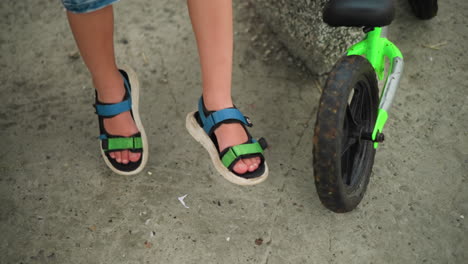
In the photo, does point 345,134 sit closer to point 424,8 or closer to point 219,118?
point 219,118

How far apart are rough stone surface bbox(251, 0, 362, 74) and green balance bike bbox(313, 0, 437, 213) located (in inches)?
8.9

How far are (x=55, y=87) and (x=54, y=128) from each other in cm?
24

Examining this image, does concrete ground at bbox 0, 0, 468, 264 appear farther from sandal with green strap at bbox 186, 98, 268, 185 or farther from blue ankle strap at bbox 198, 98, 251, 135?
blue ankle strap at bbox 198, 98, 251, 135

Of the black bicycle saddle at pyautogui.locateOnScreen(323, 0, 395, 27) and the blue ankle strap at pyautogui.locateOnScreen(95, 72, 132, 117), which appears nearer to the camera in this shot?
the black bicycle saddle at pyautogui.locateOnScreen(323, 0, 395, 27)

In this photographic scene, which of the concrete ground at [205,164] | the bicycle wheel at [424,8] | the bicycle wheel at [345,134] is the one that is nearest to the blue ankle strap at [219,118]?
the concrete ground at [205,164]

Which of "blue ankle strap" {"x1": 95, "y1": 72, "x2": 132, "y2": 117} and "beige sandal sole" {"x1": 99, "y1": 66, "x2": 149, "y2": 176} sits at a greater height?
"blue ankle strap" {"x1": 95, "y1": 72, "x2": 132, "y2": 117}

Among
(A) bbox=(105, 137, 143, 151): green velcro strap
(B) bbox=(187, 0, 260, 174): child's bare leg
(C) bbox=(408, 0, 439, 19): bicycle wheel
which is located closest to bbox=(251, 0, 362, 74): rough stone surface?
(C) bbox=(408, 0, 439, 19): bicycle wheel

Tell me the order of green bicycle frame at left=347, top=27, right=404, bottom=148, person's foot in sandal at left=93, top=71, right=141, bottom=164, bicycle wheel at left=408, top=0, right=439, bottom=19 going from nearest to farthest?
1. green bicycle frame at left=347, top=27, right=404, bottom=148
2. person's foot in sandal at left=93, top=71, right=141, bottom=164
3. bicycle wheel at left=408, top=0, right=439, bottom=19

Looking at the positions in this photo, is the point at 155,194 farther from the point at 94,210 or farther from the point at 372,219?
the point at 372,219

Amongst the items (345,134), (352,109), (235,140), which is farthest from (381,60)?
(235,140)

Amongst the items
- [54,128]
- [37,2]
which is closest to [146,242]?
[54,128]

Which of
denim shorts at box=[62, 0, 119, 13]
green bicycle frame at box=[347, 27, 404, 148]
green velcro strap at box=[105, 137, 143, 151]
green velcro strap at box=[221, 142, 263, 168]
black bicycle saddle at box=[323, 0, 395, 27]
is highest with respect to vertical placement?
denim shorts at box=[62, 0, 119, 13]

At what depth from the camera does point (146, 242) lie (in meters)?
1.59

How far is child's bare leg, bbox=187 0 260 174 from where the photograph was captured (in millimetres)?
1406
